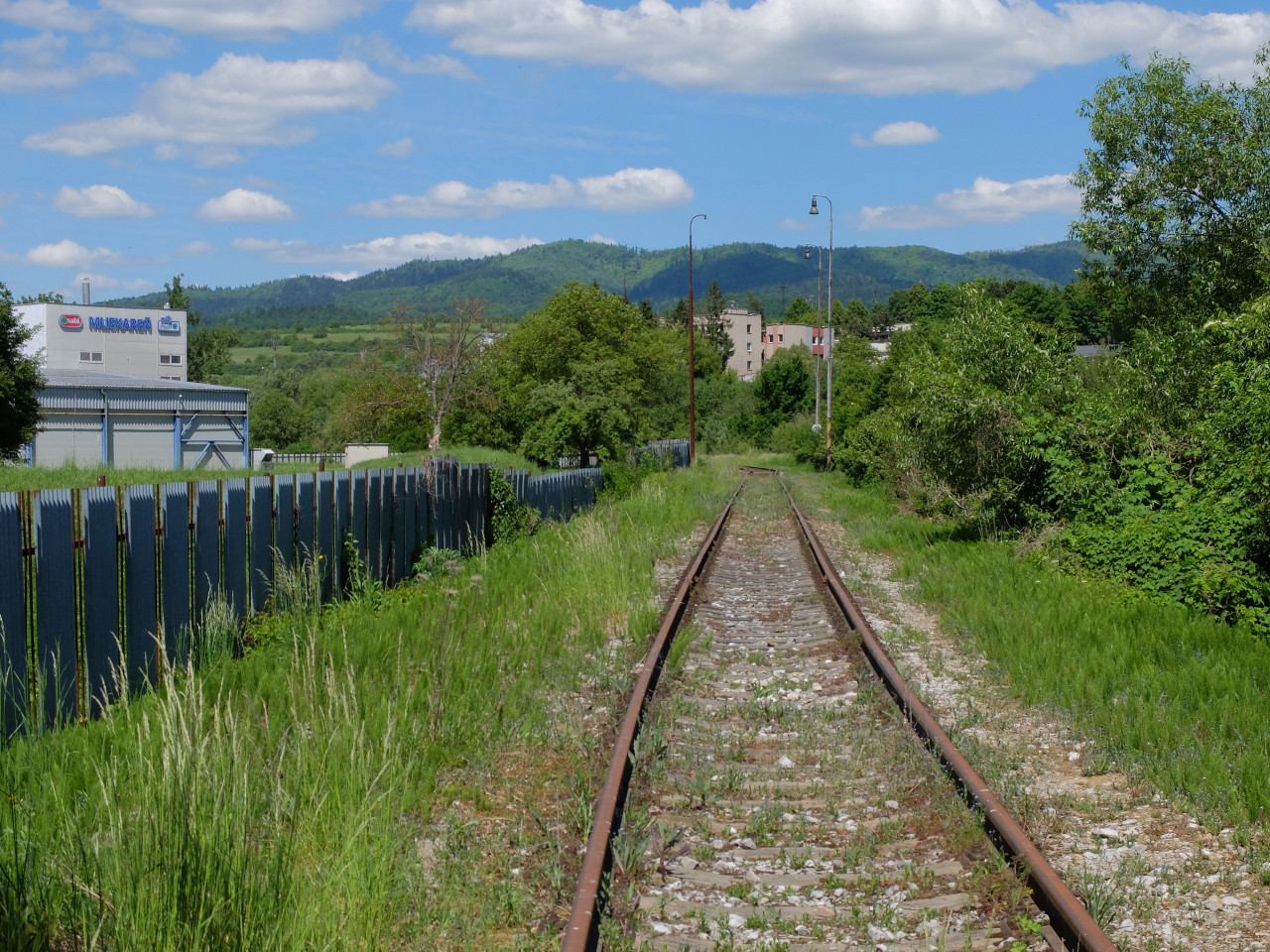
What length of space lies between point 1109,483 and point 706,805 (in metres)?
9.25

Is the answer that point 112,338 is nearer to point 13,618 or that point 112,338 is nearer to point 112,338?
point 112,338

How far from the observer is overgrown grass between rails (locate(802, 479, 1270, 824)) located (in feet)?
17.6

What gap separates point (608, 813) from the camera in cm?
457

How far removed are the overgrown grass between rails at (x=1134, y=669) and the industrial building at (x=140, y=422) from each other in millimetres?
50364

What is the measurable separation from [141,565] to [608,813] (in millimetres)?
4059

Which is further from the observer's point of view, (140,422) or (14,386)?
(140,422)

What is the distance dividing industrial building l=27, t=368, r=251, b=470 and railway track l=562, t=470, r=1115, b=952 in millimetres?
51753

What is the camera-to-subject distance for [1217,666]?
720cm

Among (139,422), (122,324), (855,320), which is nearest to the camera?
(139,422)

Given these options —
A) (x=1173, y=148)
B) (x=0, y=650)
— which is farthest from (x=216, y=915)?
(x=1173, y=148)

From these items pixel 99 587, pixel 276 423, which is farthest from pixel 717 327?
pixel 99 587

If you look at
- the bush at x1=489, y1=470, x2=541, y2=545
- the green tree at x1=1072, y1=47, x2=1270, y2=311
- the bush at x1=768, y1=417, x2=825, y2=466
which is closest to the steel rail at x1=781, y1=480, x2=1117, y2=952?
the bush at x1=489, y1=470, x2=541, y2=545

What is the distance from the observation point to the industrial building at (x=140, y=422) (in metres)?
54.5

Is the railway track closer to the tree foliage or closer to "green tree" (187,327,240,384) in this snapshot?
the tree foliage
